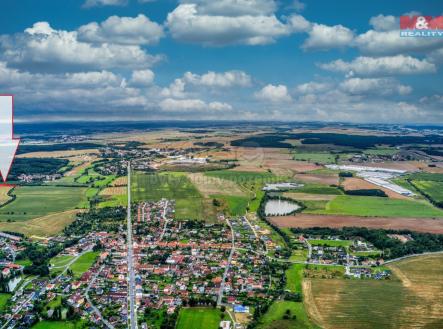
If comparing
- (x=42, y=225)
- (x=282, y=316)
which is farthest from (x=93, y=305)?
(x=42, y=225)

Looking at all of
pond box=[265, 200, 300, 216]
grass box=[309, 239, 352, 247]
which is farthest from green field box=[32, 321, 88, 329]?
pond box=[265, 200, 300, 216]

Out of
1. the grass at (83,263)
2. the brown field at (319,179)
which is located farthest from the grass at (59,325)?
the brown field at (319,179)

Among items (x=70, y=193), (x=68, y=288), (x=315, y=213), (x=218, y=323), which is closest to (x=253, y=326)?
(x=218, y=323)

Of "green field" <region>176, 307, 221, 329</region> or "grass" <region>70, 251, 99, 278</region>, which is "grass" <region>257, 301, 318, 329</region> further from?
"grass" <region>70, 251, 99, 278</region>

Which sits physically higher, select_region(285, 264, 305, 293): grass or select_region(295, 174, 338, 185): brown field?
select_region(295, 174, 338, 185): brown field

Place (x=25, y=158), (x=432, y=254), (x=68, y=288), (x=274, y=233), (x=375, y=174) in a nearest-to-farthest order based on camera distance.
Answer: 1. (x=68, y=288)
2. (x=432, y=254)
3. (x=274, y=233)
4. (x=375, y=174)
5. (x=25, y=158)

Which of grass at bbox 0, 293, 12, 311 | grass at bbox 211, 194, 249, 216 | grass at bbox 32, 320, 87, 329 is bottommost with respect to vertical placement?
grass at bbox 32, 320, 87, 329

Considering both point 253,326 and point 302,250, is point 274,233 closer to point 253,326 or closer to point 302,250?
point 302,250
